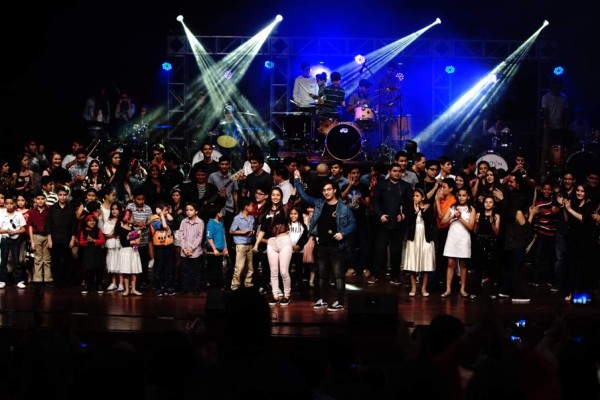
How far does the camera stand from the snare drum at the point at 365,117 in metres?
20.3

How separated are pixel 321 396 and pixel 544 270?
37.7ft

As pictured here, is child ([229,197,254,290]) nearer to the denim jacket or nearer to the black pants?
the denim jacket

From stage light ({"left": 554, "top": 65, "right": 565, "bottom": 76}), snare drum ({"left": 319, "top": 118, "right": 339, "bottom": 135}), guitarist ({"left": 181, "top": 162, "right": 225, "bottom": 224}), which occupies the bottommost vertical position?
guitarist ({"left": 181, "top": 162, "right": 225, "bottom": 224})

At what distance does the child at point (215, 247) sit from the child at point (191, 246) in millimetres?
190

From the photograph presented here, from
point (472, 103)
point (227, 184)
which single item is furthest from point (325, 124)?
point (227, 184)

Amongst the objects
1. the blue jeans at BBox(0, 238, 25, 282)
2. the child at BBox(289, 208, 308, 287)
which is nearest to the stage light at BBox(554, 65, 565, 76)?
the child at BBox(289, 208, 308, 287)

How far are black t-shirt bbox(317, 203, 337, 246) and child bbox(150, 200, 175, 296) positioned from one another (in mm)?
2456

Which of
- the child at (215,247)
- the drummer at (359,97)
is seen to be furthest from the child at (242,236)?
the drummer at (359,97)

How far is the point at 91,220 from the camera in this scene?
14094 millimetres

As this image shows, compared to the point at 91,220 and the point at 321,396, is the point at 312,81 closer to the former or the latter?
the point at 91,220

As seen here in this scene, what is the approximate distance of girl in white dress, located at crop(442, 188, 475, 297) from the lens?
13.4 m

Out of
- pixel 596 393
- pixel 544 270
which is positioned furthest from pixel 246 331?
pixel 544 270

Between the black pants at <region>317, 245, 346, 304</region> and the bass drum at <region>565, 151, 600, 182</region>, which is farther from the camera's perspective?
the bass drum at <region>565, 151, 600, 182</region>

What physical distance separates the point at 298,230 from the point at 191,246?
5.42 ft
